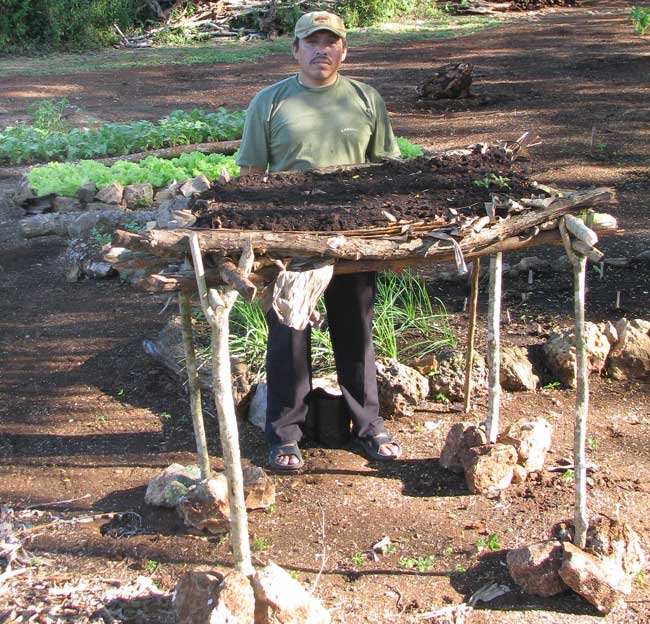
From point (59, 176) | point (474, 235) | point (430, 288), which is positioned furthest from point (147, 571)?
point (59, 176)

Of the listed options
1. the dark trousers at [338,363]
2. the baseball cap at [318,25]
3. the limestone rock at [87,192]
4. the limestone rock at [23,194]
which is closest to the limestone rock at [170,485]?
the dark trousers at [338,363]

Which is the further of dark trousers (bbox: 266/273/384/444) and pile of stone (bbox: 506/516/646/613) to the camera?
dark trousers (bbox: 266/273/384/444)

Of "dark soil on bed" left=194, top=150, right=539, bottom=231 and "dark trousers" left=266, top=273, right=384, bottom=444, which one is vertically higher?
"dark soil on bed" left=194, top=150, right=539, bottom=231

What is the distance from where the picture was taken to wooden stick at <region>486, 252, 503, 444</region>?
13.5 feet

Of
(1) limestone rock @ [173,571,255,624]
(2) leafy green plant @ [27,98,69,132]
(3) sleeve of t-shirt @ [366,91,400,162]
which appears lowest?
(1) limestone rock @ [173,571,255,624]

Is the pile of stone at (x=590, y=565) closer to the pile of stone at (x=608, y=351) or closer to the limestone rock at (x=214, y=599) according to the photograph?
the limestone rock at (x=214, y=599)

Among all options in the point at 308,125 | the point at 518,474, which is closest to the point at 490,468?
the point at 518,474

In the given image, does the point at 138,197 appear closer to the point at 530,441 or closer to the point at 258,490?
the point at 258,490

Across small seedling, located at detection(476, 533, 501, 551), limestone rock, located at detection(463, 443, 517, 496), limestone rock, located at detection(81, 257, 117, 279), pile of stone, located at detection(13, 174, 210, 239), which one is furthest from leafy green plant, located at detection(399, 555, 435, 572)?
pile of stone, located at detection(13, 174, 210, 239)

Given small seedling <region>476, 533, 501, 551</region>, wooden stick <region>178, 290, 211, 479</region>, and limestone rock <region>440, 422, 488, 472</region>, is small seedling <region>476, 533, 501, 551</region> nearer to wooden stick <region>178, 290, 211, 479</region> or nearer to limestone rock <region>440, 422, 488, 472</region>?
limestone rock <region>440, 422, 488, 472</region>

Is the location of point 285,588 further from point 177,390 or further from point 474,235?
point 177,390

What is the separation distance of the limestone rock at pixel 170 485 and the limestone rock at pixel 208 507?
13cm

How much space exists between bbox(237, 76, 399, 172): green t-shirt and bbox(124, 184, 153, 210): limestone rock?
3.78 metres

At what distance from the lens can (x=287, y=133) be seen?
425cm
